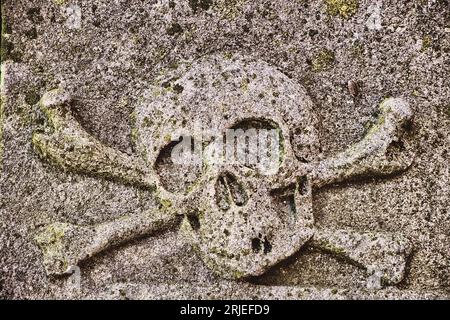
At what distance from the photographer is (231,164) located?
100 inches

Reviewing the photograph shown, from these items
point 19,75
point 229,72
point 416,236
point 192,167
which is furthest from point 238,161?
point 19,75

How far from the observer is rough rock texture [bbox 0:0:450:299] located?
256 centimetres

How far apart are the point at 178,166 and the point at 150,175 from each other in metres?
0.11

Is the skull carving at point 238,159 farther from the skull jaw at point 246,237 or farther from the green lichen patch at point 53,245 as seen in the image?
the green lichen patch at point 53,245

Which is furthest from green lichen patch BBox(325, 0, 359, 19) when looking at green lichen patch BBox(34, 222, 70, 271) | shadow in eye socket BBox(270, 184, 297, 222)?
green lichen patch BBox(34, 222, 70, 271)

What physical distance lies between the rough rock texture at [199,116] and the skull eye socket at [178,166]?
0.08 metres

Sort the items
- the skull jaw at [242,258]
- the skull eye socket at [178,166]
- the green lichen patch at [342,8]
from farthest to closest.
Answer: the green lichen patch at [342,8] → the skull eye socket at [178,166] → the skull jaw at [242,258]

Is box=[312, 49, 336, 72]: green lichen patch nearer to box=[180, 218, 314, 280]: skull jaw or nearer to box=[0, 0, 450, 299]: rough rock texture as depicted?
box=[0, 0, 450, 299]: rough rock texture

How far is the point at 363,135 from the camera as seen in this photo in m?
2.67

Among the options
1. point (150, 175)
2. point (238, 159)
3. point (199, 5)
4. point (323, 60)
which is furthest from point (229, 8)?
point (150, 175)

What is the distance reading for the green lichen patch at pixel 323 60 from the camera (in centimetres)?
269

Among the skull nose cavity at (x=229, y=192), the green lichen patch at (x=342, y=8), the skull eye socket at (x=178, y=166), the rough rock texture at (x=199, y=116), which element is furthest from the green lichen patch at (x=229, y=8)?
the skull nose cavity at (x=229, y=192)

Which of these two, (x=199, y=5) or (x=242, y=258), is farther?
(x=199, y=5)

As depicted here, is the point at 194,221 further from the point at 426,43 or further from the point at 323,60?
the point at 426,43
